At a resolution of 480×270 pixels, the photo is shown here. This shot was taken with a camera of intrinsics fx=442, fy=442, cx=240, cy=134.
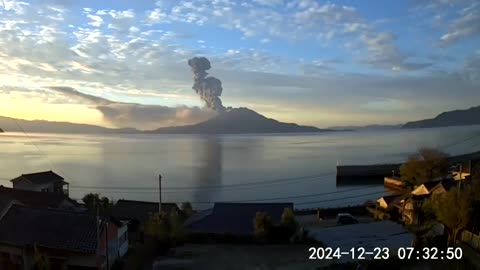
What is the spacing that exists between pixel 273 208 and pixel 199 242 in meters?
3.17

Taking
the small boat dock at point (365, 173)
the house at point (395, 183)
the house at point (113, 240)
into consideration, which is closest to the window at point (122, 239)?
the house at point (113, 240)

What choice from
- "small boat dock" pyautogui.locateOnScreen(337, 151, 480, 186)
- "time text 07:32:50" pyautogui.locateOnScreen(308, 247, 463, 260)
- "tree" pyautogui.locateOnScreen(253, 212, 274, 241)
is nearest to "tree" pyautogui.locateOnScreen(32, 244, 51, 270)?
"tree" pyautogui.locateOnScreen(253, 212, 274, 241)

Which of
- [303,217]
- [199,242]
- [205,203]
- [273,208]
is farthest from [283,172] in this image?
[199,242]

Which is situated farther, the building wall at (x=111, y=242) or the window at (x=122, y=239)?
the window at (x=122, y=239)

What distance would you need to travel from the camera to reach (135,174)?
32.2 metres

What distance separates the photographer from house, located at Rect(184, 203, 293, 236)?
38.8 feet

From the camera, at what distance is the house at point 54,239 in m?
8.37

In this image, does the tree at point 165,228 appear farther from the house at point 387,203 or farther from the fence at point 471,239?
the house at point 387,203

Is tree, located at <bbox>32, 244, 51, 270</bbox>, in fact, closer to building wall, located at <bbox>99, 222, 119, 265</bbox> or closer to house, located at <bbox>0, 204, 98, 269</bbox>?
house, located at <bbox>0, 204, 98, 269</bbox>

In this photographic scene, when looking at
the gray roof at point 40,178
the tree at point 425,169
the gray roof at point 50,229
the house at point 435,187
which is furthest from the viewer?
the tree at point 425,169

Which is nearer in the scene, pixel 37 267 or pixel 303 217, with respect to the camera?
pixel 37 267

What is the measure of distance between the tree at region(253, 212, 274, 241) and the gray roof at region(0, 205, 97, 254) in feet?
12.8

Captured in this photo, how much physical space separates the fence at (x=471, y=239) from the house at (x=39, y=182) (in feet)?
46.0

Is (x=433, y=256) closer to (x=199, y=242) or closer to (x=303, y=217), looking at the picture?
(x=199, y=242)
